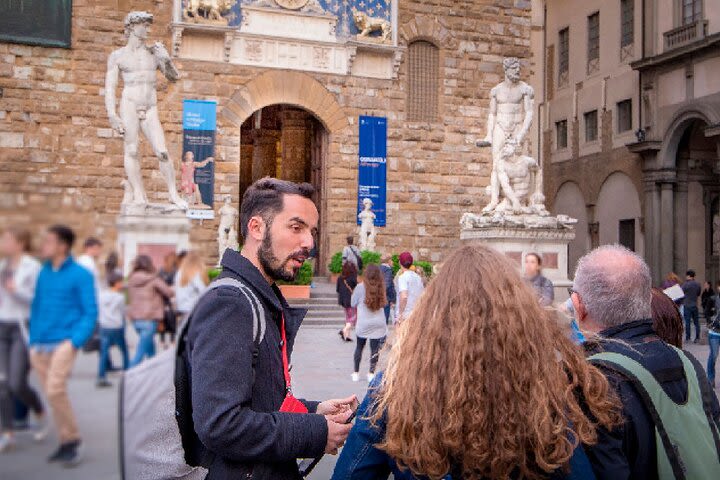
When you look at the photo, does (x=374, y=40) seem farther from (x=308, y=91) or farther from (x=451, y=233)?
(x=451, y=233)

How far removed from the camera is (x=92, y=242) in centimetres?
67

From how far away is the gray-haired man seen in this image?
204 cm

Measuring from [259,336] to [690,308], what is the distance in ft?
47.4

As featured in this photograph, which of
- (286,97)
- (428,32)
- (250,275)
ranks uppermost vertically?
(428,32)

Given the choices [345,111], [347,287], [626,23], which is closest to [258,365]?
[347,287]

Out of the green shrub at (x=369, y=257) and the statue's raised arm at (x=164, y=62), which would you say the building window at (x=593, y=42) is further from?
the statue's raised arm at (x=164, y=62)

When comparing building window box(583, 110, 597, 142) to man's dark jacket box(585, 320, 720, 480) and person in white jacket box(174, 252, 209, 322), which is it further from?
person in white jacket box(174, 252, 209, 322)

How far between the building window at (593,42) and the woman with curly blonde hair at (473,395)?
2520 centimetres

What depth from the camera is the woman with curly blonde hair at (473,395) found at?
1.67 m

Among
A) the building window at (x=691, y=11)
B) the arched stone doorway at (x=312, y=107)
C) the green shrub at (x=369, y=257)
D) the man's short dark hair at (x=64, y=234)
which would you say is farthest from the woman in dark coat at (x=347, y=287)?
the building window at (x=691, y=11)

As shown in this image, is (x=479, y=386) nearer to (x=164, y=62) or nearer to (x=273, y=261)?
(x=273, y=261)

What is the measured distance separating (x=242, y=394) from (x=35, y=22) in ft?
55.8

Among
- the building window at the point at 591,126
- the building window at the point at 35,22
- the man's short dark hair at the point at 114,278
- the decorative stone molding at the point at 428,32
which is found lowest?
the man's short dark hair at the point at 114,278

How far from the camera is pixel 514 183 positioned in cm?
1380
